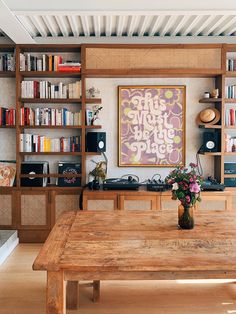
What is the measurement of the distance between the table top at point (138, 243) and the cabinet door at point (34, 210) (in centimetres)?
192

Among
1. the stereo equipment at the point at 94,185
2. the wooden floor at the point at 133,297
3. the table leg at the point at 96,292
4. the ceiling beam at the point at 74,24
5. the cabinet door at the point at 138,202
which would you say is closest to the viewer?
the wooden floor at the point at 133,297

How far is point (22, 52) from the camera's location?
543 centimetres

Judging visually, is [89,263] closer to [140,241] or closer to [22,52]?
[140,241]

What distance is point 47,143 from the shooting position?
5.40 metres

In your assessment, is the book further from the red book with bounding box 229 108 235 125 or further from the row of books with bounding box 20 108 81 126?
the red book with bounding box 229 108 235 125

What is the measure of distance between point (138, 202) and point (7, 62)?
8.19ft

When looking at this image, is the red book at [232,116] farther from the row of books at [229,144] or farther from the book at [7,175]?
the book at [7,175]

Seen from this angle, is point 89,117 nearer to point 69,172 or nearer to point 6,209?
point 69,172

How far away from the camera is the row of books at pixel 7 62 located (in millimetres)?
5305

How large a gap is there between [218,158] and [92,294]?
106 inches

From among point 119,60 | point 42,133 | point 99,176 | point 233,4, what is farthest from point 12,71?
point 233,4

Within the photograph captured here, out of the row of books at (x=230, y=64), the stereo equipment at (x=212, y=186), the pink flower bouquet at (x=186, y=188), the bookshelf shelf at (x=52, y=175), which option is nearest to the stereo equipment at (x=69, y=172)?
the bookshelf shelf at (x=52, y=175)

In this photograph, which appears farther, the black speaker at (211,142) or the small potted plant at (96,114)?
the small potted plant at (96,114)

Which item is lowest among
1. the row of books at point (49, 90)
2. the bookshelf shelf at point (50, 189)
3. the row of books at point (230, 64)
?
the bookshelf shelf at point (50, 189)
